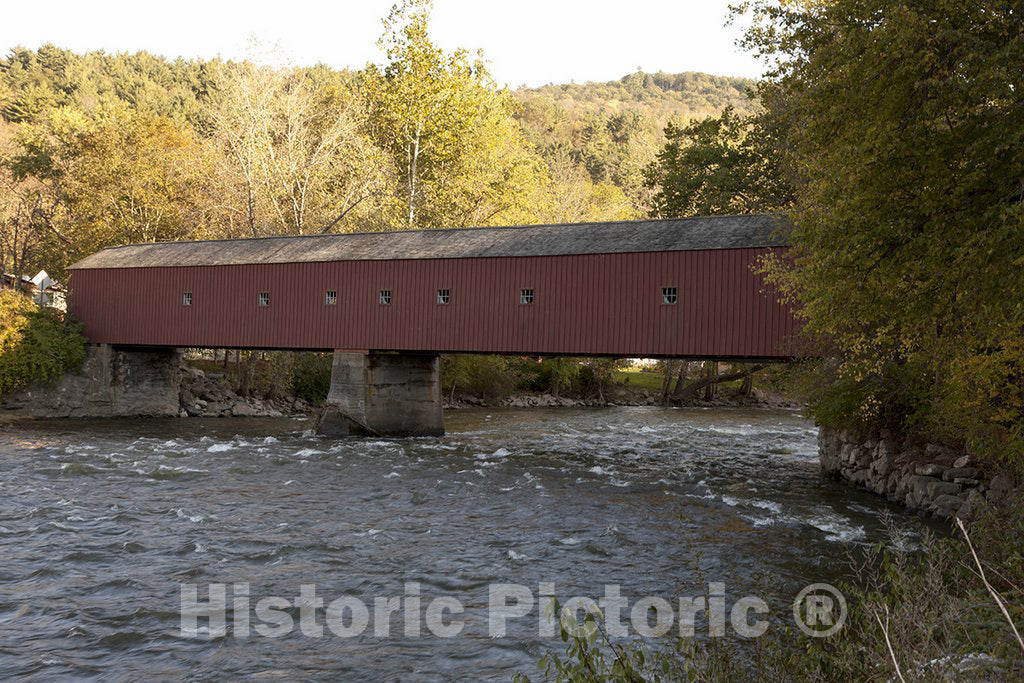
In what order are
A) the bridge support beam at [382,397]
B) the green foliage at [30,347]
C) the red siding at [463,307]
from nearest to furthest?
the red siding at [463,307] < the bridge support beam at [382,397] < the green foliage at [30,347]

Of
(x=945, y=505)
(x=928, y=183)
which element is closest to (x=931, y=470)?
(x=945, y=505)

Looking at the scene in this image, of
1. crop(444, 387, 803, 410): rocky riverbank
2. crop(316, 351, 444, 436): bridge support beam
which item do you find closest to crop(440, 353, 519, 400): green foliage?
crop(444, 387, 803, 410): rocky riverbank

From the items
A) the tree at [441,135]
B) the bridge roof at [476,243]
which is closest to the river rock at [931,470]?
the bridge roof at [476,243]

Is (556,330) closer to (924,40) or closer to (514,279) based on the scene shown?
(514,279)

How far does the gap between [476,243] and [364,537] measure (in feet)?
35.1

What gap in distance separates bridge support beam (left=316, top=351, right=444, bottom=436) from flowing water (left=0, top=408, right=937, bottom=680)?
1.68 metres

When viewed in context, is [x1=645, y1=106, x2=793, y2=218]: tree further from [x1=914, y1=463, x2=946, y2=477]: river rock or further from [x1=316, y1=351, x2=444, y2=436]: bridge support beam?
[x1=914, y1=463, x2=946, y2=477]: river rock

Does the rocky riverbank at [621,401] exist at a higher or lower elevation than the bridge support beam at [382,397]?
lower

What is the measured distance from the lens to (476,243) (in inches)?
778

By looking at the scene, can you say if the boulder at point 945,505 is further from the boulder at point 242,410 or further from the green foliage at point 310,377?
the green foliage at point 310,377

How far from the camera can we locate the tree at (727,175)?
24422mm

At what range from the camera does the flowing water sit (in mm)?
6434

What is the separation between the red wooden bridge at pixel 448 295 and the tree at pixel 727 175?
23.1 feet

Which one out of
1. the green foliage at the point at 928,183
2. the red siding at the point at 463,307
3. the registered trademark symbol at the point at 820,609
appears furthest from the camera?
the red siding at the point at 463,307
